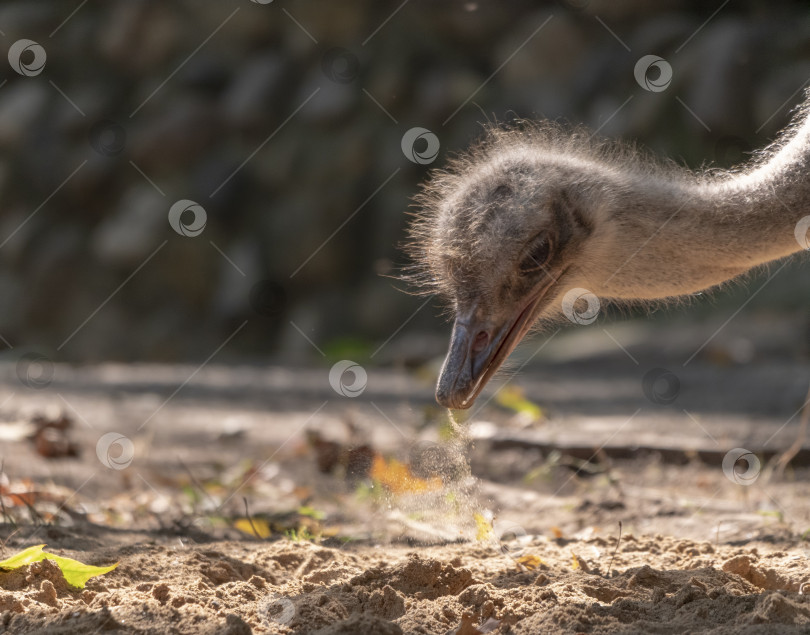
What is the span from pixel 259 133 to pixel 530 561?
818 cm

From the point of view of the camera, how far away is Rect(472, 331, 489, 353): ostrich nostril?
2771mm

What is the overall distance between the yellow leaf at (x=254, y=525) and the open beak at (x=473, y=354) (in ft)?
Result: 3.23

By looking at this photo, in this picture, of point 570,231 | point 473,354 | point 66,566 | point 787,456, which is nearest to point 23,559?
point 66,566

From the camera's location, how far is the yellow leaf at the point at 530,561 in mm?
2785

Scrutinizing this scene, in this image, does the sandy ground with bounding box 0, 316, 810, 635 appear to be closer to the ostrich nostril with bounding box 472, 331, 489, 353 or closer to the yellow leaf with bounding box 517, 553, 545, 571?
the yellow leaf with bounding box 517, 553, 545, 571

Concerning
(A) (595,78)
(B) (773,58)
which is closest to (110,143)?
(A) (595,78)

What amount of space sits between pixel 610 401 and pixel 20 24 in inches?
322

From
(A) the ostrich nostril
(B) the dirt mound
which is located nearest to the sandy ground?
(B) the dirt mound

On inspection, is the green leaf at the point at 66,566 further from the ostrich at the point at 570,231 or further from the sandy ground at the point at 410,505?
the ostrich at the point at 570,231

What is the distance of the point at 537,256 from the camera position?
2.85 metres

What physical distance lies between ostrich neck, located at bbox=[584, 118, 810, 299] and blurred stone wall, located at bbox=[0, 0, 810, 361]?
511 cm

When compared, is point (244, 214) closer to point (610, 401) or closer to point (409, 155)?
point (409, 155)

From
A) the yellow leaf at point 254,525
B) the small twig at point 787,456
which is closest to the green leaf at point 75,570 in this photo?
the yellow leaf at point 254,525

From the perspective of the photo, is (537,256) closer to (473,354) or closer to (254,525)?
(473,354)
